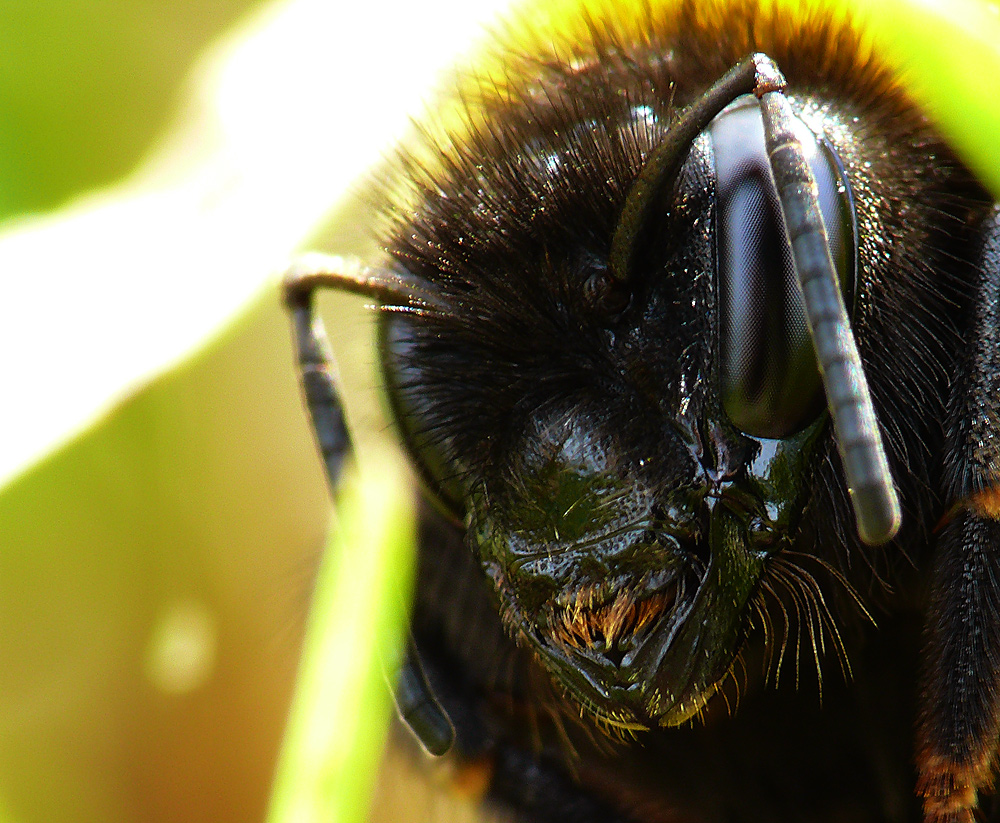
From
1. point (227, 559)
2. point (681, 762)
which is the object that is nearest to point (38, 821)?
point (227, 559)

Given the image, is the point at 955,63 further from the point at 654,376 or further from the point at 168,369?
the point at 168,369

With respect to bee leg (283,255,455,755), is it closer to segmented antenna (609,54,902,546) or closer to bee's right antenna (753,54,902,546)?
segmented antenna (609,54,902,546)

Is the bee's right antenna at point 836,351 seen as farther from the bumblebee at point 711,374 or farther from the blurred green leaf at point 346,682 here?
the blurred green leaf at point 346,682

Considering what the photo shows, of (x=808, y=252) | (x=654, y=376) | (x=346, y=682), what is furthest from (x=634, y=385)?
(x=346, y=682)

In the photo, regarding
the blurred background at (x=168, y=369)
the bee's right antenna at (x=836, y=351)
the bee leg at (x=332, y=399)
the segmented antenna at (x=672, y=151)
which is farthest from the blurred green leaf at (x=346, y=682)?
the bee's right antenna at (x=836, y=351)

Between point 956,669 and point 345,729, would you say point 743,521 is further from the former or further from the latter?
point 345,729

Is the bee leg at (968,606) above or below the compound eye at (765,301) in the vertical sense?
below

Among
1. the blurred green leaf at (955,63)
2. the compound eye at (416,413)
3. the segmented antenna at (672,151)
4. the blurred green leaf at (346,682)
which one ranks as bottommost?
the blurred green leaf at (346,682)
